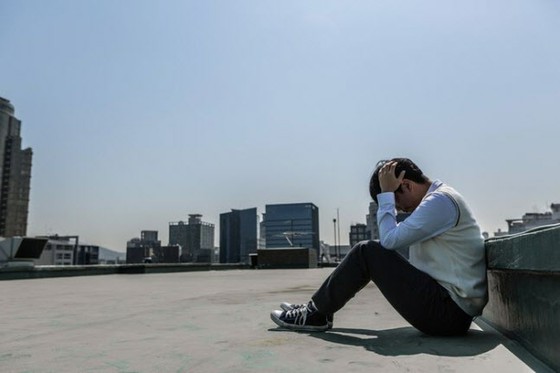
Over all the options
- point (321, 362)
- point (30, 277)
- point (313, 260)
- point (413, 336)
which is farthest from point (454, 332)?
point (313, 260)

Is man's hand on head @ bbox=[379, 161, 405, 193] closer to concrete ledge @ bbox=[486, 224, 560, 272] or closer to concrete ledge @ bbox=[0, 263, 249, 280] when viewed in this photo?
concrete ledge @ bbox=[486, 224, 560, 272]

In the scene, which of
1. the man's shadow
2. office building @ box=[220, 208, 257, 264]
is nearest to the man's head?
the man's shadow

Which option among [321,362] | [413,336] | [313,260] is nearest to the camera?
[321,362]

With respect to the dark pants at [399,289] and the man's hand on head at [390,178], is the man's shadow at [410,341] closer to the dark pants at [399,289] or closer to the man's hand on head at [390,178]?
the dark pants at [399,289]

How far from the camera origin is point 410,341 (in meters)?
2.58

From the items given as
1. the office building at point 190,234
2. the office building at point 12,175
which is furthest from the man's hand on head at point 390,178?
the office building at point 12,175

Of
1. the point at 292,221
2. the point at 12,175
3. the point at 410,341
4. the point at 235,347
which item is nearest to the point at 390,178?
the point at 410,341

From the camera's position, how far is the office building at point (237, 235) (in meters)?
86.8

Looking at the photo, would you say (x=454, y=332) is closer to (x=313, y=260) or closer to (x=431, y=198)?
(x=431, y=198)

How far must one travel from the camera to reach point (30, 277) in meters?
12.9

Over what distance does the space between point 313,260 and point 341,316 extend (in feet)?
88.4

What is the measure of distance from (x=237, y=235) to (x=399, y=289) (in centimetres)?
8833

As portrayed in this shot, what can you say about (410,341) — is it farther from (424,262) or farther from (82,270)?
(82,270)

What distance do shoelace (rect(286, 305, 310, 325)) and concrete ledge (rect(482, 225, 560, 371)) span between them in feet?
3.80
